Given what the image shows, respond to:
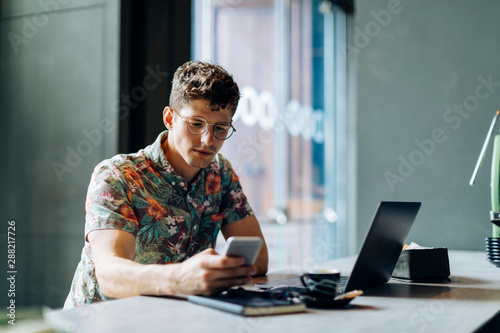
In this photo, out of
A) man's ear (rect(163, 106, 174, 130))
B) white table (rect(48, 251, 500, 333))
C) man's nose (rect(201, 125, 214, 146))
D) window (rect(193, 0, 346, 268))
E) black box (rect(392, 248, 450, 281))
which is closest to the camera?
white table (rect(48, 251, 500, 333))

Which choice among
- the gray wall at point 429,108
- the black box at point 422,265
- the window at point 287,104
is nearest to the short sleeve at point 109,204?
the black box at point 422,265

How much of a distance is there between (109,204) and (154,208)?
22 cm

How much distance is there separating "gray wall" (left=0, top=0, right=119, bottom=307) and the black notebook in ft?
5.86

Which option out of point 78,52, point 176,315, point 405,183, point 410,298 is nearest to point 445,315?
point 410,298

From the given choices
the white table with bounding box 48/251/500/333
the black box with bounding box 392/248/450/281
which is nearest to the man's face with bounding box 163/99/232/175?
the white table with bounding box 48/251/500/333

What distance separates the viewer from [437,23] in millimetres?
3088

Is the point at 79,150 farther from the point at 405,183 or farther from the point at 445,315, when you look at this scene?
the point at 445,315

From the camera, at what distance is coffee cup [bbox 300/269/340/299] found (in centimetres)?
125

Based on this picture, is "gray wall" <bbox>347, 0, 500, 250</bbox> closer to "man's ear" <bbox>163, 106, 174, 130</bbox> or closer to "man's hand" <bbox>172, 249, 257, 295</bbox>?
"man's ear" <bbox>163, 106, 174, 130</bbox>

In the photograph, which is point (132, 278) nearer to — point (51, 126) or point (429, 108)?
point (51, 126)

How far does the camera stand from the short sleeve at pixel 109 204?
1536 mm

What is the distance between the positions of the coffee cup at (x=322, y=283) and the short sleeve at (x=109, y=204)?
0.59 metres

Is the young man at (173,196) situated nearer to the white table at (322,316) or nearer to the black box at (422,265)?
the white table at (322,316)

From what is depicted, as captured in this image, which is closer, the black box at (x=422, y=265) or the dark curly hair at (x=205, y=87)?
the black box at (x=422, y=265)
